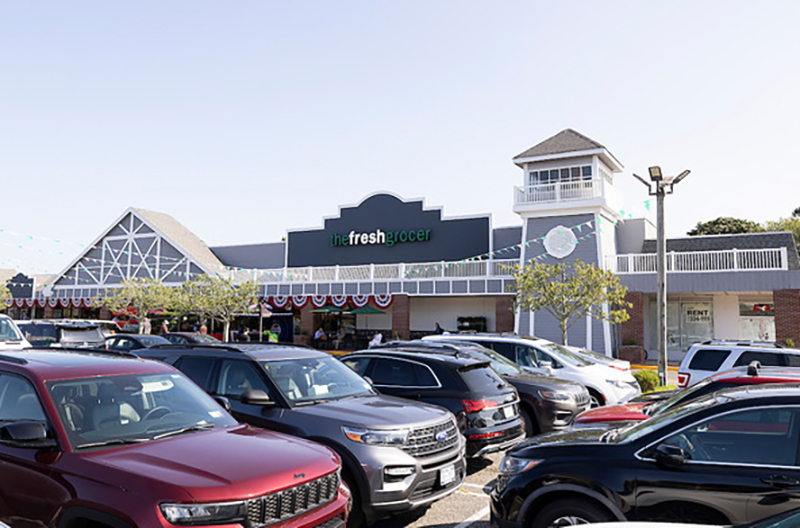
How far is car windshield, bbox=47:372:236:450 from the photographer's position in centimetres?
402

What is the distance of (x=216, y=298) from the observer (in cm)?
2969

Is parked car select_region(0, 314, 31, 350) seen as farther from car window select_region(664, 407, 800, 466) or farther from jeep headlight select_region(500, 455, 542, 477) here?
car window select_region(664, 407, 800, 466)

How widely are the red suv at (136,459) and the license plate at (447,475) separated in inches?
60.8

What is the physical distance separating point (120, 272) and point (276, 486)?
43.1 meters

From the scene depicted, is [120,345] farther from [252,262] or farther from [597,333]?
[252,262]

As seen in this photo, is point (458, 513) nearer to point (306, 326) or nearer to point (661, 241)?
point (661, 241)

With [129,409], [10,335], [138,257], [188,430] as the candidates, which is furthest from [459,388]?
[138,257]

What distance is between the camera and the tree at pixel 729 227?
47.8m

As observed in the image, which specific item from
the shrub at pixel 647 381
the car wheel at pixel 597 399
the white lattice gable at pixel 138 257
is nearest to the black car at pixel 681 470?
the car wheel at pixel 597 399

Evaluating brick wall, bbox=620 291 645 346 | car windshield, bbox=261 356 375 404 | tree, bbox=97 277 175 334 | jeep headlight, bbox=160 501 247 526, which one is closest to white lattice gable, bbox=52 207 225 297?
tree, bbox=97 277 175 334

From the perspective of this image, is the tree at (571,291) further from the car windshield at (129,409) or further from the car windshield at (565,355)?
the car windshield at (129,409)

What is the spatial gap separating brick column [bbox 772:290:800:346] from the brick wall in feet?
16.4

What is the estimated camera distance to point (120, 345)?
51.8ft

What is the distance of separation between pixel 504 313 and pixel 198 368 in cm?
2431
